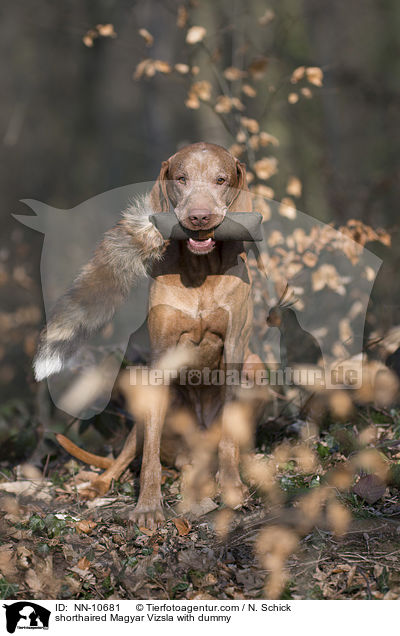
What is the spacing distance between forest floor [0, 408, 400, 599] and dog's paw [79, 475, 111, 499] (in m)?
0.06

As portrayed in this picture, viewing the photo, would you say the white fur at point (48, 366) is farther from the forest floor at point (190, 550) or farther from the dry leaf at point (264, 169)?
the dry leaf at point (264, 169)

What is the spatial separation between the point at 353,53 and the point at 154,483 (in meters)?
11.0

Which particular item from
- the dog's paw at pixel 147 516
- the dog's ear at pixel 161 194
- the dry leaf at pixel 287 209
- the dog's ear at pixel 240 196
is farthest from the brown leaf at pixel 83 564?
the dry leaf at pixel 287 209

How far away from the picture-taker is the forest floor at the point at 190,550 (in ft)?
9.36

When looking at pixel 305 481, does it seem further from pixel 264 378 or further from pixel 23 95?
pixel 23 95

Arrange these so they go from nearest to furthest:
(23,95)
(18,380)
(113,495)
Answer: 1. (113,495)
2. (18,380)
3. (23,95)

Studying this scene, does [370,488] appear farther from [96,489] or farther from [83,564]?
[96,489]

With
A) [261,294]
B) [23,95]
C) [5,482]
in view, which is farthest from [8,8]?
[5,482]

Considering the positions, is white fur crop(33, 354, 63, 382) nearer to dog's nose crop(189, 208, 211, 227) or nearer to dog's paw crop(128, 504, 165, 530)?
dog's paw crop(128, 504, 165, 530)

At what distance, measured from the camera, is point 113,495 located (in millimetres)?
4094

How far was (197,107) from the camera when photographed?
5391 millimetres

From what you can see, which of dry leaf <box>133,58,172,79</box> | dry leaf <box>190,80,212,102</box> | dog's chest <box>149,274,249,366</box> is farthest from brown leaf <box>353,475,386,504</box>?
dry leaf <box>133,58,172,79</box>
